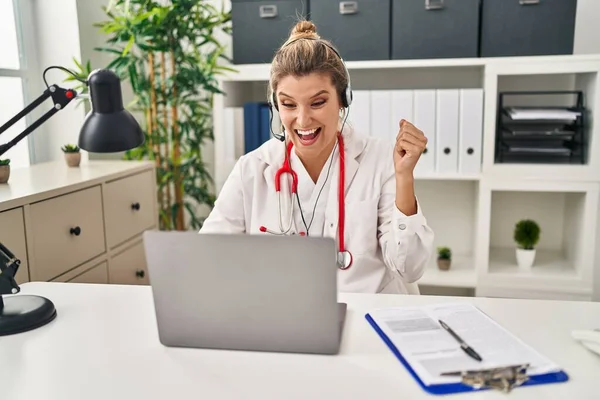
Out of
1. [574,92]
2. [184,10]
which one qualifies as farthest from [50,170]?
[574,92]

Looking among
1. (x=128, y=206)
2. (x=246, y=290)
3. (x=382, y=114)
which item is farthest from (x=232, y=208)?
(x=382, y=114)

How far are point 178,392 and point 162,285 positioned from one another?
189mm

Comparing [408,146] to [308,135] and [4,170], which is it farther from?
[4,170]

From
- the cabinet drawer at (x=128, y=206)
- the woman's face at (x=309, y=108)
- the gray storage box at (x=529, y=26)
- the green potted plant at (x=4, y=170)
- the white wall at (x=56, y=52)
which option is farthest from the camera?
the white wall at (x=56, y=52)

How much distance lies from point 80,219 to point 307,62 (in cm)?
103

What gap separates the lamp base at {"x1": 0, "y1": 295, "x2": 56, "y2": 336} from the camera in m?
1.11

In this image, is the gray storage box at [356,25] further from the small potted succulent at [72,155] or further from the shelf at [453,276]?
the small potted succulent at [72,155]

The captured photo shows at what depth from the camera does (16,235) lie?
1673mm

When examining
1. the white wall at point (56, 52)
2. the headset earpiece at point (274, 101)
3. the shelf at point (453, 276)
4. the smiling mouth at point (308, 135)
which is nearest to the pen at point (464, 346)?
the smiling mouth at point (308, 135)

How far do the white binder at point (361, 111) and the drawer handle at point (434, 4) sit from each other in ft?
1.42

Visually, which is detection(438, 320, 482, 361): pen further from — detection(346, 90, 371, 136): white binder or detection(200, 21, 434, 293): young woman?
detection(346, 90, 371, 136): white binder

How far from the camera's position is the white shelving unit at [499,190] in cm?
236

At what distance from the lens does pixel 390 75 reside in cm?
Answer: 274

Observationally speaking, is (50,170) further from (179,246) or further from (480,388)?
(480,388)
